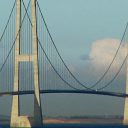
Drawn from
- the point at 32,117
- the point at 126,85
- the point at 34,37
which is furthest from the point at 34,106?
the point at 126,85

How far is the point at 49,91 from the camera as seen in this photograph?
82375 mm

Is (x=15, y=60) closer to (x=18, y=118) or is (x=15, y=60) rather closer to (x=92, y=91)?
(x=18, y=118)

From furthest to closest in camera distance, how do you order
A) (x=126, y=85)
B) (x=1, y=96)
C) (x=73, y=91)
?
(x=126, y=85)
(x=73, y=91)
(x=1, y=96)

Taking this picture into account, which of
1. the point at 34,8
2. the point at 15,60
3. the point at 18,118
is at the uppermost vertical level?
the point at 34,8

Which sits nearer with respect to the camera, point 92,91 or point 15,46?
point 15,46

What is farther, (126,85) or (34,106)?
(126,85)

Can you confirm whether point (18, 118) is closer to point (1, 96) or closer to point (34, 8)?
point (1, 96)

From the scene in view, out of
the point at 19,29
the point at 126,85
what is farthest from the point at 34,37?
the point at 126,85

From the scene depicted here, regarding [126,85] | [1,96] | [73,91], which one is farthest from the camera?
[126,85]

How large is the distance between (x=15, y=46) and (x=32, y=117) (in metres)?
7.35

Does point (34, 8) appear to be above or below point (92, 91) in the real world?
above

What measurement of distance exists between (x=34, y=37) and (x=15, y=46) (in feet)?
8.14

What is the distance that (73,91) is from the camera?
3381 inches

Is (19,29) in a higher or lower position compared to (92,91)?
higher
